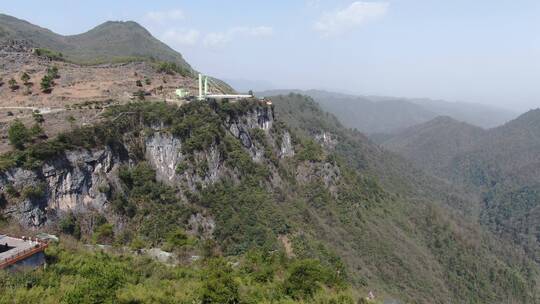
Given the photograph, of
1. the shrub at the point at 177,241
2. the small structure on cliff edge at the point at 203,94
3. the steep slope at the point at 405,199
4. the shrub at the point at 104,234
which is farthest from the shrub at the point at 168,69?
the steep slope at the point at 405,199

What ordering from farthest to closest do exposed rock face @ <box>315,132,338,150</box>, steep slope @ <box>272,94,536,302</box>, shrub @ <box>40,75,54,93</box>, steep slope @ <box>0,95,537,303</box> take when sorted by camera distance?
exposed rock face @ <box>315,132,338,150</box> < steep slope @ <box>272,94,536,302</box> < shrub @ <box>40,75,54,93</box> < steep slope @ <box>0,95,537,303</box>

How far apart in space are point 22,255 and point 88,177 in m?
19.4

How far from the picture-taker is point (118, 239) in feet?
139

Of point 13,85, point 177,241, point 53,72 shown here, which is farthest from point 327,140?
point 177,241

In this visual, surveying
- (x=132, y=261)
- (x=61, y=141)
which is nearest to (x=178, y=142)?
(x=61, y=141)

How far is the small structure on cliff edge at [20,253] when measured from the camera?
2430 centimetres

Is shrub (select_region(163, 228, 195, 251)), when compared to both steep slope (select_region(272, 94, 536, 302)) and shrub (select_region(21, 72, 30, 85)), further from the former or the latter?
steep slope (select_region(272, 94, 536, 302))

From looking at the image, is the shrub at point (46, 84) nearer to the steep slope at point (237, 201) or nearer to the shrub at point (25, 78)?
the shrub at point (25, 78)

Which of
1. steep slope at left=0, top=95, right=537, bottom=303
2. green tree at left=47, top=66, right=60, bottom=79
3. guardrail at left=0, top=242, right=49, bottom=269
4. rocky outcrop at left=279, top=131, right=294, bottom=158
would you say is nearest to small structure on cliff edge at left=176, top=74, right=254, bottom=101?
steep slope at left=0, top=95, right=537, bottom=303

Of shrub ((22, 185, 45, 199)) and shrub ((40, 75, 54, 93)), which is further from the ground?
shrub ((40, 75, 54, 93))

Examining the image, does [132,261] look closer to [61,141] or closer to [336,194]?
[61,141]

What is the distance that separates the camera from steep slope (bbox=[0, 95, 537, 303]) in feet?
135

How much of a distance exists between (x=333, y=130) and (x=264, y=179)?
10759 cm

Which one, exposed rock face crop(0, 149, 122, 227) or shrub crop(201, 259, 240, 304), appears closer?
shrub crop(201, 259, 240, 304)
